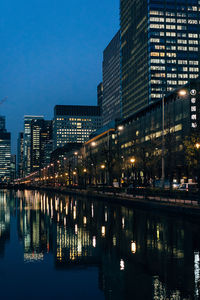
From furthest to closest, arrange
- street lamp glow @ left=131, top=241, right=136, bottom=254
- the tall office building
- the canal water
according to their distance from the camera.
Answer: the tall office building
street lamp glow @ left=131, top=241, right=136, bottom=254
the canal water

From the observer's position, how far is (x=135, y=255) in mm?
16219

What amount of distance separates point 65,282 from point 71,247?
19.2 ft

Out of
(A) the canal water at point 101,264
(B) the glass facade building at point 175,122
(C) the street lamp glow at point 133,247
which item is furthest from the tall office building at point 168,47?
(C) the street lamp glow at point 133,247

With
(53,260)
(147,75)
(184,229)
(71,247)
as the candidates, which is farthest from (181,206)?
(147,75)

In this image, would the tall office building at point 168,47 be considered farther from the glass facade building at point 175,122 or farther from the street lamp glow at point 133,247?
the street lamp glow at point 133,247

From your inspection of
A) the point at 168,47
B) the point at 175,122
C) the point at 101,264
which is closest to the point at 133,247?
the point at 101,264

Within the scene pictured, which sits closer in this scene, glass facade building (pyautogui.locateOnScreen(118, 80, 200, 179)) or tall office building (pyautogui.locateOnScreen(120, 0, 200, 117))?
glass facade building (pyautogui.locateOnScreen(118, 80, 200, 179))

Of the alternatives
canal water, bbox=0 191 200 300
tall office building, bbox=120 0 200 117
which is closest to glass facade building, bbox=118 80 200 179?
tall office building, bbox=120 0 200 117

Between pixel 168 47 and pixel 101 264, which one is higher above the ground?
pixel 168 47

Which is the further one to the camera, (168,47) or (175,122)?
(168,47)

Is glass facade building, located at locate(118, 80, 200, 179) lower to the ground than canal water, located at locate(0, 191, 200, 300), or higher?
higher

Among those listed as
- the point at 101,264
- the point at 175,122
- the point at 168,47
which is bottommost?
the point at 101,264

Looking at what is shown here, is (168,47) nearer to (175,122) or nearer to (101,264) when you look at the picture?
(175,122)

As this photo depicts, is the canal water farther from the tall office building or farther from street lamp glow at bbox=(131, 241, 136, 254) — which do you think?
the tall office building
